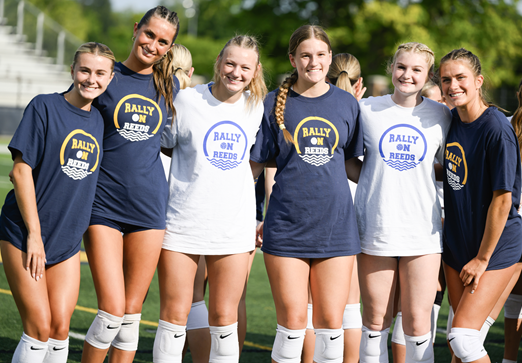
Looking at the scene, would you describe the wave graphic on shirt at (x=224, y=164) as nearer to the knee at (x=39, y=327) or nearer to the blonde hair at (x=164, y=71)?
the blonde hair at (x=164, y=71)

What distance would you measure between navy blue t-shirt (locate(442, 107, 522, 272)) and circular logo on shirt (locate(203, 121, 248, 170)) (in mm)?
1243

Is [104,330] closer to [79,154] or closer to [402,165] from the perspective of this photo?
[79,154]

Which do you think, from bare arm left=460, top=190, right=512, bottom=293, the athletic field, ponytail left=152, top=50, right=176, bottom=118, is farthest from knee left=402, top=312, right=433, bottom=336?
ponytail left=152, top=50, right=176, bottom=118

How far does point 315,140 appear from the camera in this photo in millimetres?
3492

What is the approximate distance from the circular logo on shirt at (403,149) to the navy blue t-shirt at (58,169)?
5.48 feet

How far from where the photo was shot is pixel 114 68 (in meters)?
3.60

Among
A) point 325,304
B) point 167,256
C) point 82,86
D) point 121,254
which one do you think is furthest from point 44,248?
point 325,304

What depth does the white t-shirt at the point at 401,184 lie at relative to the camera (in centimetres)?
362

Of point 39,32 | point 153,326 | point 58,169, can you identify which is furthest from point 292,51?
point 39,32

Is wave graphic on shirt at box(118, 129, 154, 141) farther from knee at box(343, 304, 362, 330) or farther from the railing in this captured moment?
the railing

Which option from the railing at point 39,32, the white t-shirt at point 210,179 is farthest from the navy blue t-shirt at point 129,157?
the railing at point 39,32

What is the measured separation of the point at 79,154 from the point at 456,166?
2.15 metres

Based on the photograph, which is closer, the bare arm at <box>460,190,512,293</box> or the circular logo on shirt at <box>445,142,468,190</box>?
the bare arm at <box>460,190,512,293</box>

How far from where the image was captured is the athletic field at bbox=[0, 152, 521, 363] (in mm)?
5055
